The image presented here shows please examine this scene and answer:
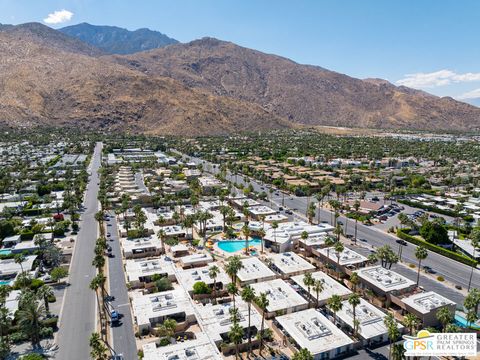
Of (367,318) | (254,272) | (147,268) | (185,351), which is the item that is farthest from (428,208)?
(185,351)

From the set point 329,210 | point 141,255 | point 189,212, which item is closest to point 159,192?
point 189,212

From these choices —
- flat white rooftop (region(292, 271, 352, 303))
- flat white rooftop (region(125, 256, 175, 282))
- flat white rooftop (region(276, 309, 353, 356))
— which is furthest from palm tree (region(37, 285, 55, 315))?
flat white rooftop (region(292, 271, 352, 303))

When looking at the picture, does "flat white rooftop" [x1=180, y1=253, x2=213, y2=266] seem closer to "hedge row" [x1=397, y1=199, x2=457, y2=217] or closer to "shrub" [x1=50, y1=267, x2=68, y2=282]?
"shrub" [x1=50, y1=267, x2=68, y2=282]

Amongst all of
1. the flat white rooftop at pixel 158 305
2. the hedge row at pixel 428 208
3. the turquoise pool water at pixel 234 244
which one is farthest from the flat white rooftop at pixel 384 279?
the hedge row at pixel 428 208

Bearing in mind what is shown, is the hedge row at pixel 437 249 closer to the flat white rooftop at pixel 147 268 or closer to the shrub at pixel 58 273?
the flat white rooftop at pixel 147 268

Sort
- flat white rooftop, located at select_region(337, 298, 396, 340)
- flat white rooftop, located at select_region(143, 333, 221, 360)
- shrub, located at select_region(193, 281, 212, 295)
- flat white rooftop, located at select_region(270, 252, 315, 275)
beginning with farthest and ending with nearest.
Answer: flat white rooftop, located at select_region(270, 252, 315, 275) < shrub, located at select_region(193, 281, 212, 295) < flat white rooftop, located at select_region(337, 298, 396, 340) < flat white rooftop, located at select_region(143, 333, 221, 360)
